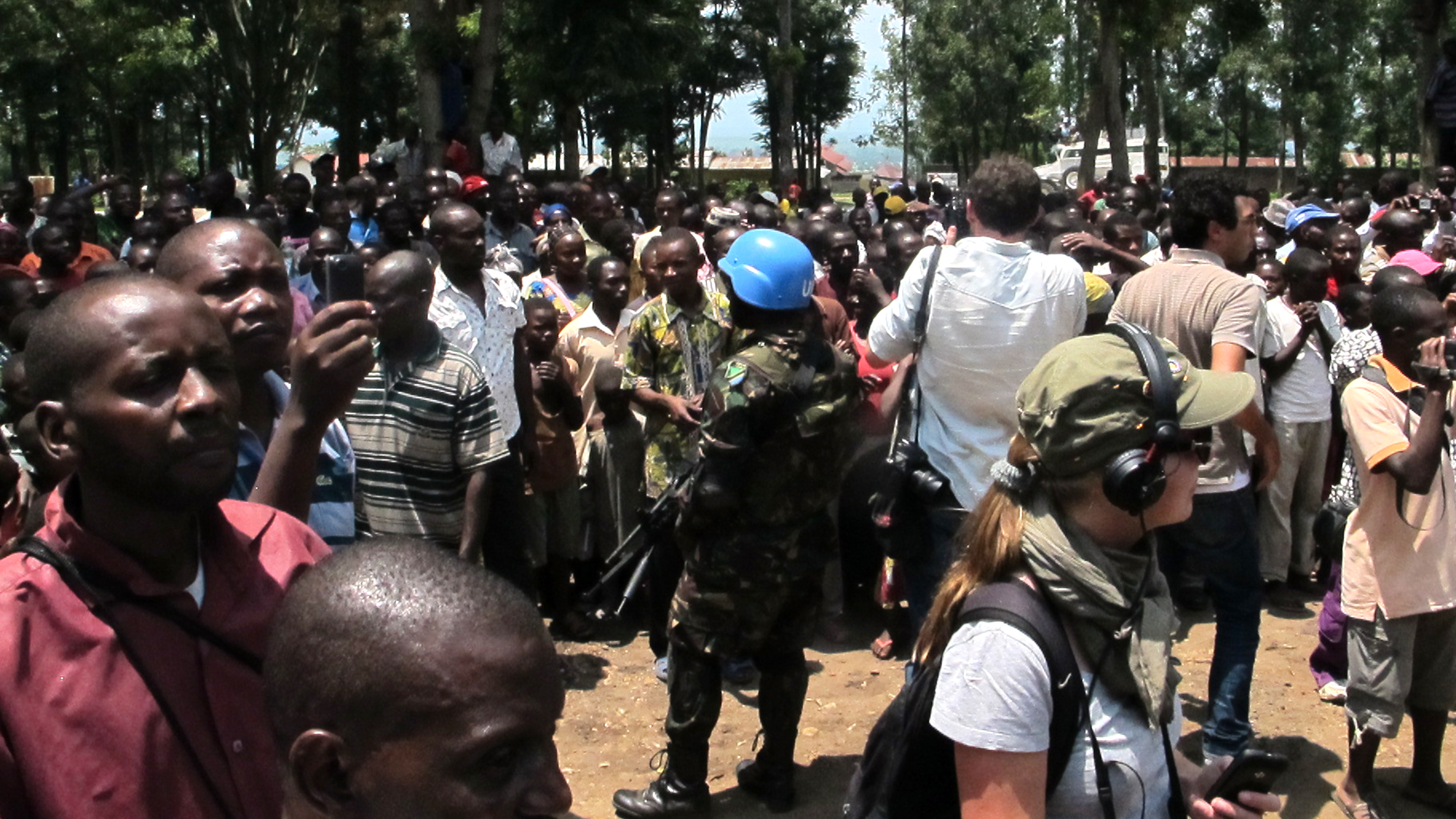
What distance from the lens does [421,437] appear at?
412cm

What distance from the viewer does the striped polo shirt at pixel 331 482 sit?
8.52 ft

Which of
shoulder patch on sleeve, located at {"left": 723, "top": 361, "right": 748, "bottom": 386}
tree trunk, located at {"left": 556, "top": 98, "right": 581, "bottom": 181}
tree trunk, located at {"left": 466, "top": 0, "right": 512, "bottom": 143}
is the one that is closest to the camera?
shoulder patch on sleeve, located at {"left": 723, "top": 361, "right": 748, "bottom": 386}

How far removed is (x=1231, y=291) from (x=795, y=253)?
155 centimetres

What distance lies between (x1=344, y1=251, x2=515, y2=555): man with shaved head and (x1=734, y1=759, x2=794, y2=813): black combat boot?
126cm

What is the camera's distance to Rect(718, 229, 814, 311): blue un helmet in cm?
406

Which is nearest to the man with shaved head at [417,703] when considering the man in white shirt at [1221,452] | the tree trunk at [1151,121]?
the man in white shirt at [1221,452]

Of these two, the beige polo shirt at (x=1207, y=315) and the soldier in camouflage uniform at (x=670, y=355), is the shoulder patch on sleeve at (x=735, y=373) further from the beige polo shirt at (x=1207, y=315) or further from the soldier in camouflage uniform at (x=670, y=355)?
the beige polo shirt at (x=1207, y=315)

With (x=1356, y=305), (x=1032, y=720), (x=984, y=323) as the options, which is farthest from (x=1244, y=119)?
(x=1032, y=720)

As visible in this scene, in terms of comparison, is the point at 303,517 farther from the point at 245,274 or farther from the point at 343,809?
the point at 343,809

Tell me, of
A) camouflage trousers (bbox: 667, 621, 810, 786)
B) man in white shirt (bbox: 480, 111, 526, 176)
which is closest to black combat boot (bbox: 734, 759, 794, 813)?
camouflage trousers (bbox: 667, 621, 810, 786)

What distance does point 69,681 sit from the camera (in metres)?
1.60

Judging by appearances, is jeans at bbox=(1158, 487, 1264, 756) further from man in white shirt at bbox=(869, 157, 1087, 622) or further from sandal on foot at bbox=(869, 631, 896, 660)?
sandal on foot at bbox=(869, 631, 896, 660)

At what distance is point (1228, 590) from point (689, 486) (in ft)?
6.02

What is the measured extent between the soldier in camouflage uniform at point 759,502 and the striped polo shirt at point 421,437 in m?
0.71
